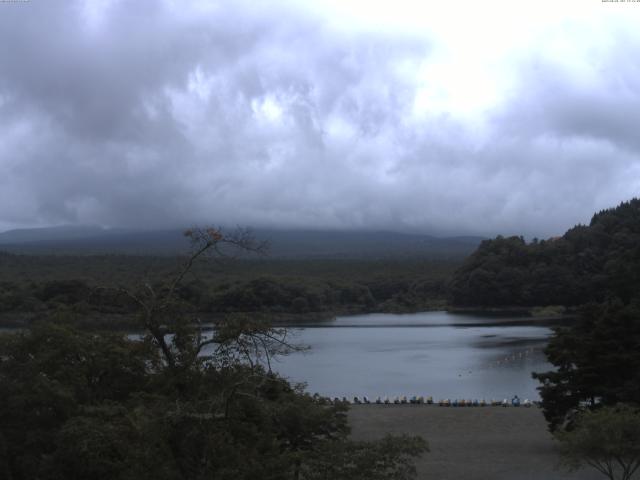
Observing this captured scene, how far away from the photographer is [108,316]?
11.3 metres

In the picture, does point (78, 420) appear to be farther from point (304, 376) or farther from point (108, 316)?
point (304, 376)

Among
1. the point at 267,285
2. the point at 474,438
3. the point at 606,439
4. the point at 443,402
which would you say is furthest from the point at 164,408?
the point at 267,285

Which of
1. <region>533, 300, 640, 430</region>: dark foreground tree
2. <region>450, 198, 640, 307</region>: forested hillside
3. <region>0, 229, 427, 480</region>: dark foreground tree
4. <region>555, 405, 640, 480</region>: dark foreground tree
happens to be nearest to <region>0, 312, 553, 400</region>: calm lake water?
<region>533, 300, 640, 430</region>: dark foreground tree

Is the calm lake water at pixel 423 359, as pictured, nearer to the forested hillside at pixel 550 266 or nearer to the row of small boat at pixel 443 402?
the row of small boat at pixel 443 402

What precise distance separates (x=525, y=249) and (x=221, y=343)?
8116 cm

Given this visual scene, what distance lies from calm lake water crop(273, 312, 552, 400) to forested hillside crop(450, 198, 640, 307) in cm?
915

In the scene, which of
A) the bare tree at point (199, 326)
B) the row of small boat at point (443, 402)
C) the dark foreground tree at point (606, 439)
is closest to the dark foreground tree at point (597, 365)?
the dark foreground tree at point (606, 439)

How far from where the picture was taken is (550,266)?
7806 cm

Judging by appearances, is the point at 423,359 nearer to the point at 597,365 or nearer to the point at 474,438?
the point at 474,438

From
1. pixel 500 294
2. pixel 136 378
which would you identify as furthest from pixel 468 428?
pixel 500 294

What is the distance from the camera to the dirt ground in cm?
1619

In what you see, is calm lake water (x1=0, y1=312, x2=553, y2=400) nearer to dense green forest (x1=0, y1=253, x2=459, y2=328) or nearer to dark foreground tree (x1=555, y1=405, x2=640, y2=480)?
dense green forest (x1=0, y1=253, x2=459, y2=328)

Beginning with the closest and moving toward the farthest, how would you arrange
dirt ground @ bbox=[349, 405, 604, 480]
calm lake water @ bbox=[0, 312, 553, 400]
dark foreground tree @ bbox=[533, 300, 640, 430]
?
dirt ground @ bbox=[349, 405, 604, 480] → dark foreground tree @ bbox=[533, 300, 640, 430] → calm lake water @ bbox=[0, 312, 553, 400]

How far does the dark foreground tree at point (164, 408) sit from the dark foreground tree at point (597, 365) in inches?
422
